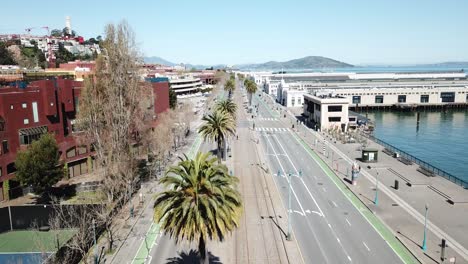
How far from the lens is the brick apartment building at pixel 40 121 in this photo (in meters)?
58.2

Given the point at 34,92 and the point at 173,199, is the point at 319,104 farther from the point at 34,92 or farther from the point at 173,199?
the point at 173,199

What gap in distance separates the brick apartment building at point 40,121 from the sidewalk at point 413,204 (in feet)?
155

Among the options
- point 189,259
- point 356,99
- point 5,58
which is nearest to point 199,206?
point 189,259

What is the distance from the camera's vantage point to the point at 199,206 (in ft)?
88.9

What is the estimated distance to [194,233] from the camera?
87.7ft

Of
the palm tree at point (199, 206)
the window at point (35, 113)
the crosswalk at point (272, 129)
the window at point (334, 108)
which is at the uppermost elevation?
the window at point (35, 113)

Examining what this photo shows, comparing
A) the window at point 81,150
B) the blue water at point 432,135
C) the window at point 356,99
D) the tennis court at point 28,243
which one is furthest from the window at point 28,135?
the window at point 356,99

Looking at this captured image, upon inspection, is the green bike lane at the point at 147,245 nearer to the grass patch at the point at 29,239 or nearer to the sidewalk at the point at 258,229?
the sidewalk at the point at 258,229

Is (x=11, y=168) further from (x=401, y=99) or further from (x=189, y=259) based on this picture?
(x=401, y=99)

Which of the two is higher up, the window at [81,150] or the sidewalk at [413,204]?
the window at [81,150]

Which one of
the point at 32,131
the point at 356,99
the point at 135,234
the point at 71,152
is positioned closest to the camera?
the point at 135,234

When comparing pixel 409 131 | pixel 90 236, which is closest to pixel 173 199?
pixel 90 236

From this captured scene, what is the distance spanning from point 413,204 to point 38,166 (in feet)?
170

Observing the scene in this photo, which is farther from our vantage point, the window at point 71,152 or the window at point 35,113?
the window at point 71,152
